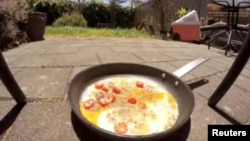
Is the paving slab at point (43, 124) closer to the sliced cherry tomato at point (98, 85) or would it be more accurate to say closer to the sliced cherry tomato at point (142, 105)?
the sliced cherry tomato at point (98, 85)

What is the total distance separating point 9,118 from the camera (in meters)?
1.34

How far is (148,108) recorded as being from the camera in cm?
138

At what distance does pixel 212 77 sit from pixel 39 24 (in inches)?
158

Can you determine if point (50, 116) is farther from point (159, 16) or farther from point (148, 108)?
point (159, 16)

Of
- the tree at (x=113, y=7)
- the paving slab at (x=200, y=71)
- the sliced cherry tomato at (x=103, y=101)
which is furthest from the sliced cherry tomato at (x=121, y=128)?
the tree at (x=113, y=7)

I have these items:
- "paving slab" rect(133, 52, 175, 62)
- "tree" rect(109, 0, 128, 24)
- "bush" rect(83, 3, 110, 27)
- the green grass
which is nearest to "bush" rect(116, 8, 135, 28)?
"tree" rect(109, 0, 128, 24)

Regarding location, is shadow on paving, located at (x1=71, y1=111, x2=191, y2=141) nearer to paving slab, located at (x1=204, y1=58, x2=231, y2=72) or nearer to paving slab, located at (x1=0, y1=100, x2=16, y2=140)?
paving slab, located at (x1=0, y1=100, x2=16, y2=140)

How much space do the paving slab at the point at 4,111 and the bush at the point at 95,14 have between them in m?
12.2

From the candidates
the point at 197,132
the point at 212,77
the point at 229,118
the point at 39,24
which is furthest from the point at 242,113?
the point at 39,24

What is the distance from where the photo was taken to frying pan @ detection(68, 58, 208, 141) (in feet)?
3.57

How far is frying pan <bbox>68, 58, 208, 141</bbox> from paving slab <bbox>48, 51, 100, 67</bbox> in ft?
2.13

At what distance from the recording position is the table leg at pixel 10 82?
4.38ft

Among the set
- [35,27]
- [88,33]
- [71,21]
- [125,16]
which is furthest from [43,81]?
[125,16]

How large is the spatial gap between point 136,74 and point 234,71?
0.54 m
